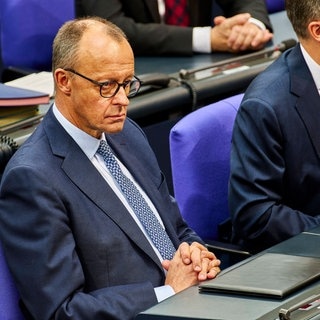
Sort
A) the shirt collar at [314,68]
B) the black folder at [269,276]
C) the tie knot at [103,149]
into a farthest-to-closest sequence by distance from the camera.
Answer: the shirt collar at [314,68], the tie knot at [103,149], the black folder at [269,276]

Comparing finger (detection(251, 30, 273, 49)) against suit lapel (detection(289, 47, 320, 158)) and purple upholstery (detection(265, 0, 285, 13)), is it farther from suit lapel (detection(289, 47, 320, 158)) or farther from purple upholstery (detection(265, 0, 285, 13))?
suit lapel (detection(289, 47, 320, 158))

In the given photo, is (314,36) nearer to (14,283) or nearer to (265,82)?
(265,82)

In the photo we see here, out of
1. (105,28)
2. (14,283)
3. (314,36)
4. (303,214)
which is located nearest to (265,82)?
(314,36)

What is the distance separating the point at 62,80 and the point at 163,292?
0.51 metres

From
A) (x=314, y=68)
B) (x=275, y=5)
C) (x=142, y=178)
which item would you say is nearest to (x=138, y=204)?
(x=142, y=178)

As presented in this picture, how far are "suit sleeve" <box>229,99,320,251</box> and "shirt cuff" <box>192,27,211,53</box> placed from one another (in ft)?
4.29

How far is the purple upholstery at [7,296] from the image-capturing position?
2248 mm

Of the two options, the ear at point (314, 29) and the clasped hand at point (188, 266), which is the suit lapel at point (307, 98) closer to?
the ear at point (314, 29)

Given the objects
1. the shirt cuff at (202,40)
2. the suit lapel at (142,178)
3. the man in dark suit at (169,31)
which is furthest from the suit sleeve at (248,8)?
the suit lapel at (142,178)

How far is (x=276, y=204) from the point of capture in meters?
2.76

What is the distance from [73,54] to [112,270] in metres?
0.48

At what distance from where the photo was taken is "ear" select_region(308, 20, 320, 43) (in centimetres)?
274

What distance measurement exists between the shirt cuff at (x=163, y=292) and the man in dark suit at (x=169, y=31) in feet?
5.85

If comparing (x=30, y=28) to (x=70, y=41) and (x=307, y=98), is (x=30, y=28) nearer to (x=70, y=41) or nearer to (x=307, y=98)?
(x=307, y=98)
